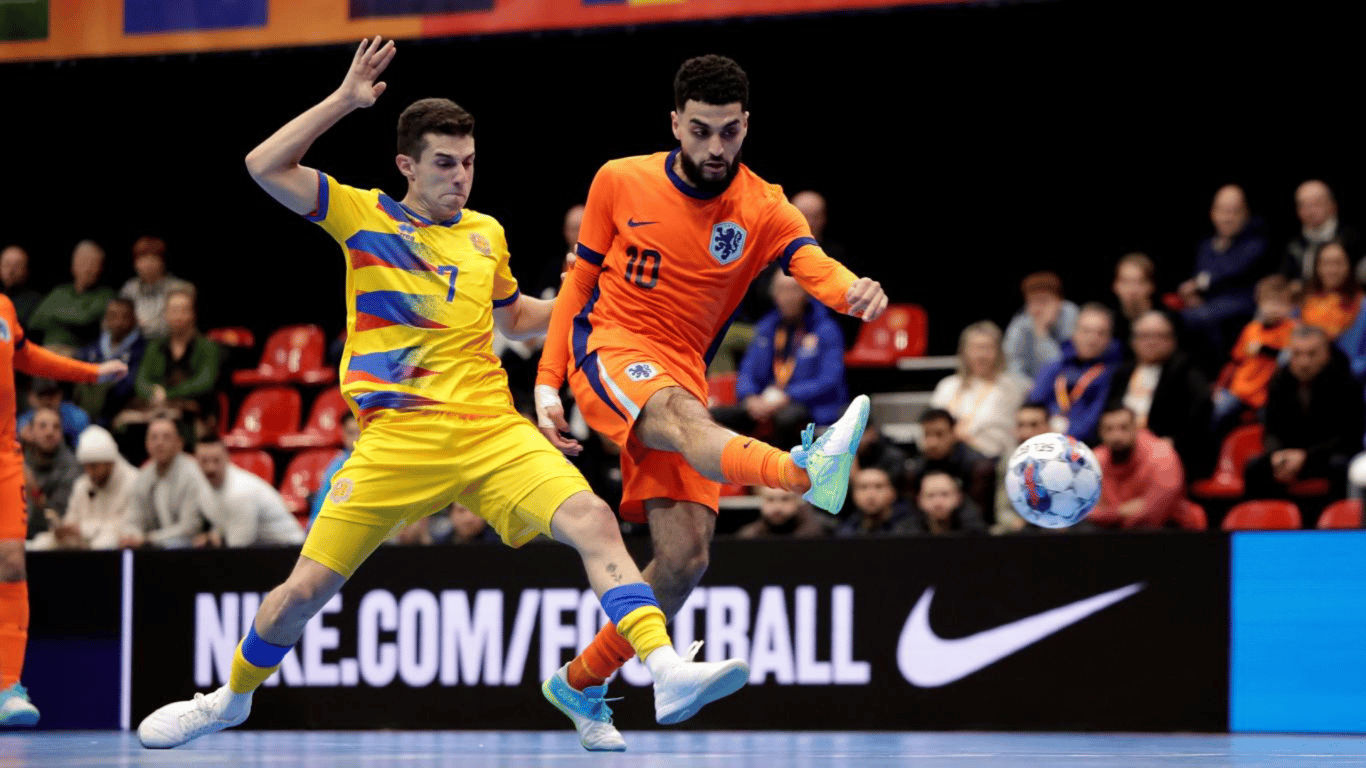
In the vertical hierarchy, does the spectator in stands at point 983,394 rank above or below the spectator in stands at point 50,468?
above

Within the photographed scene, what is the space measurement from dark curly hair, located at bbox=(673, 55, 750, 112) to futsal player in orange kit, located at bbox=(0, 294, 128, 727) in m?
3.57

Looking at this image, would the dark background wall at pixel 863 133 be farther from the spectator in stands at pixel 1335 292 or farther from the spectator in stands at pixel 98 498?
the spectator in stands at pixel 98 498

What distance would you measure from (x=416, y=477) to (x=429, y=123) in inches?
46.7

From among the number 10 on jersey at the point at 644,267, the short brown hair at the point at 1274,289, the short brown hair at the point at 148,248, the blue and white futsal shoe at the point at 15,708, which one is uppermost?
the short brown hair at the point at 148,248

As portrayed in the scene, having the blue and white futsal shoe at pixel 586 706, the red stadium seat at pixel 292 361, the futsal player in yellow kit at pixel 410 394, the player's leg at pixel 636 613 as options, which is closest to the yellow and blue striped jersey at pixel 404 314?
the futsal player in yellow kit at pixel 410 394

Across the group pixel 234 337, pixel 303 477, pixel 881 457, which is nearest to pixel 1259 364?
pixel 881 457

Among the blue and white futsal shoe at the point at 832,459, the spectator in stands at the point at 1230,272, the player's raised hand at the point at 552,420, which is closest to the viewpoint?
the blue and white futsal shoe at the point at 832,459

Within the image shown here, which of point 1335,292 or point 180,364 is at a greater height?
point 1335,292

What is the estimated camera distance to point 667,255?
657 centimetres

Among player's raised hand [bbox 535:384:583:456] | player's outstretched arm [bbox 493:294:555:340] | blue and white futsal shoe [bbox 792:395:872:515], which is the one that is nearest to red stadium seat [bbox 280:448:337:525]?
player's outstretched arm [bbox 493:294:555:340]

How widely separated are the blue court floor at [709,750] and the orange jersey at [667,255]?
4.54ft

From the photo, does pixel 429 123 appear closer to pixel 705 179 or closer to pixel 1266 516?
pixel 705 179

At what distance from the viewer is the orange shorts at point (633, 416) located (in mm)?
6375

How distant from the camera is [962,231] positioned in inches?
587
